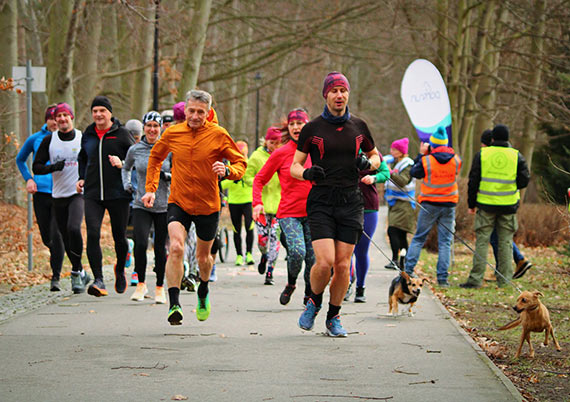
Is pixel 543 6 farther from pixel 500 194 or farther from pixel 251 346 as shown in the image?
pixel 251 346

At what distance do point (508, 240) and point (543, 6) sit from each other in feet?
40.4

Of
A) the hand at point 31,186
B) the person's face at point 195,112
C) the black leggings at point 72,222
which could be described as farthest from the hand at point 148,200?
the hand at point 31,186

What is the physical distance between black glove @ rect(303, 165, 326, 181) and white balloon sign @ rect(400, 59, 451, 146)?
7939 millimetres

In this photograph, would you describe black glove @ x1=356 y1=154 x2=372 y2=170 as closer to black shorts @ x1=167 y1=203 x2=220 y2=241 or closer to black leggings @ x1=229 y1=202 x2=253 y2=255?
black shorts @ x1=167 y1=203 x2=220 y2=241

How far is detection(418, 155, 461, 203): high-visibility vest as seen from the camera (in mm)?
12383

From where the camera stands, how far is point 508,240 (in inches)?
482

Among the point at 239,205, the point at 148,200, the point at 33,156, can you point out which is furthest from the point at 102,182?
the point at 239,205

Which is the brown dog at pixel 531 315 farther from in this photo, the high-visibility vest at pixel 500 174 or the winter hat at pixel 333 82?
the high-visibility vest at pixel 500 174

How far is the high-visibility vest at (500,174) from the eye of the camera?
39.7 ft

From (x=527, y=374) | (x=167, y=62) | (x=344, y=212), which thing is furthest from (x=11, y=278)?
(x=167, y=62)

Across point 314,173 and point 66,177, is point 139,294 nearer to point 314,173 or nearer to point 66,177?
point 66,177

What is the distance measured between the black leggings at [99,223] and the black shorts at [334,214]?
3.25 metres

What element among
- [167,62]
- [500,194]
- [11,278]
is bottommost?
[11,278]

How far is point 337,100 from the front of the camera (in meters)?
7.45
